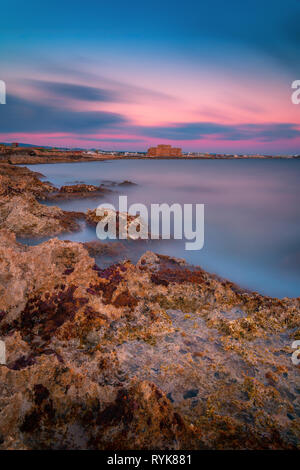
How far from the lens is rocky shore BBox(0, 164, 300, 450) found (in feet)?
5.44

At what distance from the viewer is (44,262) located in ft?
10.4

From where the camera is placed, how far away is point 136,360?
2309 mm

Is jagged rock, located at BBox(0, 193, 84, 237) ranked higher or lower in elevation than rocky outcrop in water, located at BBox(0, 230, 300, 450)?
higher

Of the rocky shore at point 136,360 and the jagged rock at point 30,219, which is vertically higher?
the jagged rock at point 30,219

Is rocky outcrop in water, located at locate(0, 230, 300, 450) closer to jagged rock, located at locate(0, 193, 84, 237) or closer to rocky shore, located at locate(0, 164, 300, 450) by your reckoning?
rocky shore, located at locate(0, 164, 300, 450)

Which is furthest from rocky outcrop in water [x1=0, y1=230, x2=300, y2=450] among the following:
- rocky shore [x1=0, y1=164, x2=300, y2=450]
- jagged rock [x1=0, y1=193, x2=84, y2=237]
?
jagged rock [x1=0, y1=193, x2=84, y2=237]

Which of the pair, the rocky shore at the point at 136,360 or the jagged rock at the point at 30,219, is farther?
the jagged rock at the point at 30,219

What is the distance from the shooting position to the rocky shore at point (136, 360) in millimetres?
1657

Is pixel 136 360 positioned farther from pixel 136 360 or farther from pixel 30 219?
pixel 30 219

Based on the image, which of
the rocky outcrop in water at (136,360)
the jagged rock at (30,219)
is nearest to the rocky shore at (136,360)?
the rocky outcrop in water at (136,360)

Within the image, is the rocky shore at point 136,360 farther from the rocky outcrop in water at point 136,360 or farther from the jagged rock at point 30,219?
the jagged rock at point 30,219

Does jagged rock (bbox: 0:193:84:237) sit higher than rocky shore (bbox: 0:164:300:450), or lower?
higher

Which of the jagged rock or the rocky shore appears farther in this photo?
the jagged rock
